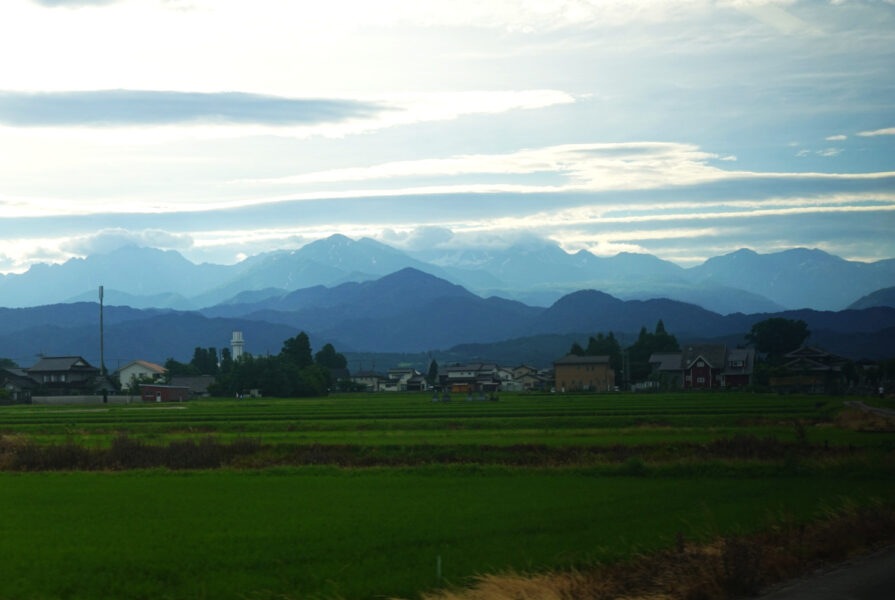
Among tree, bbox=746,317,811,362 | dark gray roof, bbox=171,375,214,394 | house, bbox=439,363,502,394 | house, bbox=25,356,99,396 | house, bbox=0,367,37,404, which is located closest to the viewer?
house, bbox=0,367,37,404

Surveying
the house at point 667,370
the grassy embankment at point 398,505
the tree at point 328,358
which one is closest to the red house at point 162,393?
the tree at point 328,358

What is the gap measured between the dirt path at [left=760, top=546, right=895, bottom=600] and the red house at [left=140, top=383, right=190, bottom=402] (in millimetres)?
92423

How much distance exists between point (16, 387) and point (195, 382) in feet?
76.4

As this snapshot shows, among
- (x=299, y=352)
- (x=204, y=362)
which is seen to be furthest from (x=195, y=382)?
(x=204, y=362)

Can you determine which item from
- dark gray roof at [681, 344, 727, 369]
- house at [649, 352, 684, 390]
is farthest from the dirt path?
dark gray roof at [681, 344, 727, 369]

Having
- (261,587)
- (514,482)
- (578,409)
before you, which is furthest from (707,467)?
(578,409)

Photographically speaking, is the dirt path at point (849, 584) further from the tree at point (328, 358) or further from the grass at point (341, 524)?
the tree at point (328, 358)

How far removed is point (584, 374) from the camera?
117 m

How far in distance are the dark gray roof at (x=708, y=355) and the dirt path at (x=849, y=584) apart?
101m

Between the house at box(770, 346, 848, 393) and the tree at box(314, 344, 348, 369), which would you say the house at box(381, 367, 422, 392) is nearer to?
the tree at box(314, 344, 348, 369)

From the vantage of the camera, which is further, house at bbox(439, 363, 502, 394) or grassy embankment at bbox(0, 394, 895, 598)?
house at bbox(439, 363, 502, 394)

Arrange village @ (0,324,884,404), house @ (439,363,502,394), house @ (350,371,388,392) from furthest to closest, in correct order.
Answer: house @ (350,371,388,392), house @ (439,363,502,394), village @ (0,324,884,404)

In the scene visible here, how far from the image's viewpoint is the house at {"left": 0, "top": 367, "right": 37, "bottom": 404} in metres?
99.2

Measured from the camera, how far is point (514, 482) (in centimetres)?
2758
